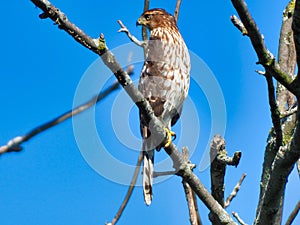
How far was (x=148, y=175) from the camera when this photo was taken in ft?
17.0

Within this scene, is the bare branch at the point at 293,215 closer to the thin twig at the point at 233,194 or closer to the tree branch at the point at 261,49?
the thin twig at the point at 233,194

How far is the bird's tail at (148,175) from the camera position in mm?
4996

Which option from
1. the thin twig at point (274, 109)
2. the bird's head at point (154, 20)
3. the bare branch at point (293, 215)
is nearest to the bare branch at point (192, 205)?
the bare branch at point (293, 215)

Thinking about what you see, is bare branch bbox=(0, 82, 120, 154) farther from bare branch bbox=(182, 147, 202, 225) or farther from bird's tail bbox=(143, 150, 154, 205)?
bird's tail bbox=(143, 150, 154, 205)

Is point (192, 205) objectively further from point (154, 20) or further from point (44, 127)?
point (154, 20)

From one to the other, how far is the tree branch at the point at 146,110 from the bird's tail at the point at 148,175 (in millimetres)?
1163

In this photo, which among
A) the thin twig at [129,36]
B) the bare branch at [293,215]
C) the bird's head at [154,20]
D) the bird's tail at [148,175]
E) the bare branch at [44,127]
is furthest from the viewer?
the bird's head at [154,20]

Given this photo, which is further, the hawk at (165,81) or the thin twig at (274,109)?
the hawk at (165,81)

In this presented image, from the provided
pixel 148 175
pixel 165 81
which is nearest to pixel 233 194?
pixel 148 175

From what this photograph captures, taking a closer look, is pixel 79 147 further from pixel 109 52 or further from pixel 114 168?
pixel 114 168

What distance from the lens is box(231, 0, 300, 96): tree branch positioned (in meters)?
2.28

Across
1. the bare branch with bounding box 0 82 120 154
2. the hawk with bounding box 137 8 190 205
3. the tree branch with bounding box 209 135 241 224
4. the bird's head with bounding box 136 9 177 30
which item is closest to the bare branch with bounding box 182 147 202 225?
the tree branch with bounding box 209 135 241 224

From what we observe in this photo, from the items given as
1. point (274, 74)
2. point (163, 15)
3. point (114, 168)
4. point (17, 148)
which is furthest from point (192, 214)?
point (163, 15)

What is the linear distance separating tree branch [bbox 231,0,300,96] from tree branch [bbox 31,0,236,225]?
2.22 ft
